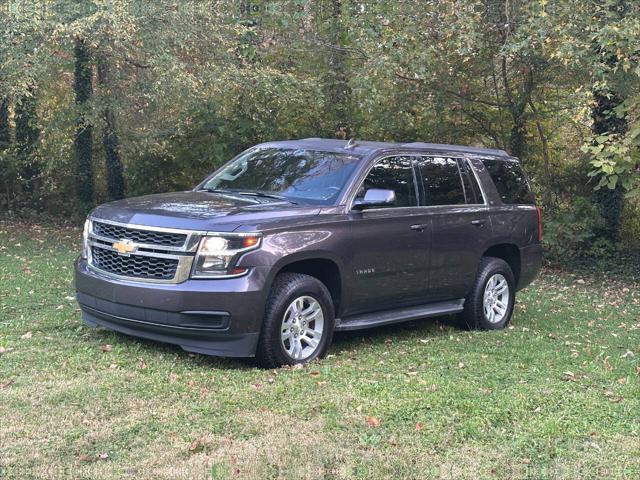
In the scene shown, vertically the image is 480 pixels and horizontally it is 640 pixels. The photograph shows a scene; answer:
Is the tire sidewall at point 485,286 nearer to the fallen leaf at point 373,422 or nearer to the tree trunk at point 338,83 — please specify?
the fallen leaf at point 373,422

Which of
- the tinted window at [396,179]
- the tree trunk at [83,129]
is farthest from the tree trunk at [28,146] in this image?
the tinted window at [396,179]

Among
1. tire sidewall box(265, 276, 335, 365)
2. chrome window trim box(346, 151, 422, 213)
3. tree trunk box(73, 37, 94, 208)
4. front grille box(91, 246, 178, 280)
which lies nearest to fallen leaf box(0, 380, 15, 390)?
front grille box(91, 246, 178, 280)

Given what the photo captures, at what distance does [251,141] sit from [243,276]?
12.2 m

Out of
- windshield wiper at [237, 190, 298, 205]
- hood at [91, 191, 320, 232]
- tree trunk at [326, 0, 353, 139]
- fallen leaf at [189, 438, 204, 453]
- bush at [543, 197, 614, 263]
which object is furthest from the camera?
tree trunk at [326, 0, 353, 139]

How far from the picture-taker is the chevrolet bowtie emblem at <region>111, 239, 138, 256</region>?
6.11 meters

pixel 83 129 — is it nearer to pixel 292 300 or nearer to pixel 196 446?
pixel 292 300

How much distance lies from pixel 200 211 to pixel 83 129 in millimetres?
12299

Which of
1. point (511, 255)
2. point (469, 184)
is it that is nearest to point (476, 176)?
point (469, 184)

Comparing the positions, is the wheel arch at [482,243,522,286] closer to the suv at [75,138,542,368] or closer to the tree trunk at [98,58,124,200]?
the suv at [75,138,542,368]

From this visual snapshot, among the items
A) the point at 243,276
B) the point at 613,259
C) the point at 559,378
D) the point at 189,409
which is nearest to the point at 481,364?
the point at 559,378

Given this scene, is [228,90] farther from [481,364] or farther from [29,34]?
[481,364]

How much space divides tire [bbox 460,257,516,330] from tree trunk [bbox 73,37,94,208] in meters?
9.10

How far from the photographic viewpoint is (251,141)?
58.3 ft

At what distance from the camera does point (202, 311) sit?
582 cm
